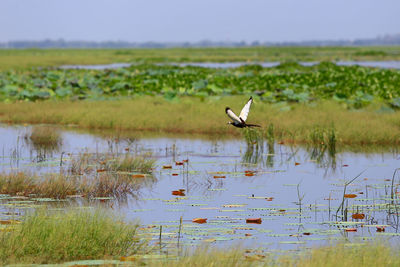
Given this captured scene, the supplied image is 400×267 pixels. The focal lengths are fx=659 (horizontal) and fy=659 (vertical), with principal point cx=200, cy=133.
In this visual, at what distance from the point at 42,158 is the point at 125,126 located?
22.3ft

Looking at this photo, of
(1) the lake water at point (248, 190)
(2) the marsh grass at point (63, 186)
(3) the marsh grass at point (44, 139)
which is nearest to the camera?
(1) the lake water at point (248, 190)

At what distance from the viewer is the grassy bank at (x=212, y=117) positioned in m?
19.9

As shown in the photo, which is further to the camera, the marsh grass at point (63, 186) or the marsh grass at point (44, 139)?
the marsh grass at point (44, 139)

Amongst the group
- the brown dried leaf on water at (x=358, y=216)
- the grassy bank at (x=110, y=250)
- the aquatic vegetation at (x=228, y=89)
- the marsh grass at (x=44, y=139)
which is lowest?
the marsh grass at (x=44, y=139)

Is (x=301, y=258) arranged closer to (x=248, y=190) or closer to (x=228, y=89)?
(x=248, y=190)

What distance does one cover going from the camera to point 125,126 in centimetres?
2289

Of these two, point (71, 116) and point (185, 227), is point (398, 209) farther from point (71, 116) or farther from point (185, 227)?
point (71, 116)

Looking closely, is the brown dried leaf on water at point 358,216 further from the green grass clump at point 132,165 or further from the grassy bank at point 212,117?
the grassy bank at point 212,117

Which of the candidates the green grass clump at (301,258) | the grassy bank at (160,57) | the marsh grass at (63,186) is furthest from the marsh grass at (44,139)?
the grassy bank at (160,57)

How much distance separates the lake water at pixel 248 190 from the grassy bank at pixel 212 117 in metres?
1.65

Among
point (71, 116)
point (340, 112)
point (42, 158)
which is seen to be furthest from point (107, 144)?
point (340, 112)

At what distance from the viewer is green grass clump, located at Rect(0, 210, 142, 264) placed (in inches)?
306

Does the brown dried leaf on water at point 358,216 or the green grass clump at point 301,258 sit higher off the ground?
the green grass clump at point 301,258

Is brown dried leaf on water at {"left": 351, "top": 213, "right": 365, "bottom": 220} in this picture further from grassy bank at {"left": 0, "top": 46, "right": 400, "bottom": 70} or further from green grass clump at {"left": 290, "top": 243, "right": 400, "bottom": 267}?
grassy bank at {"left": 0, "top": 46, "right": 400, "bottom": 70}
